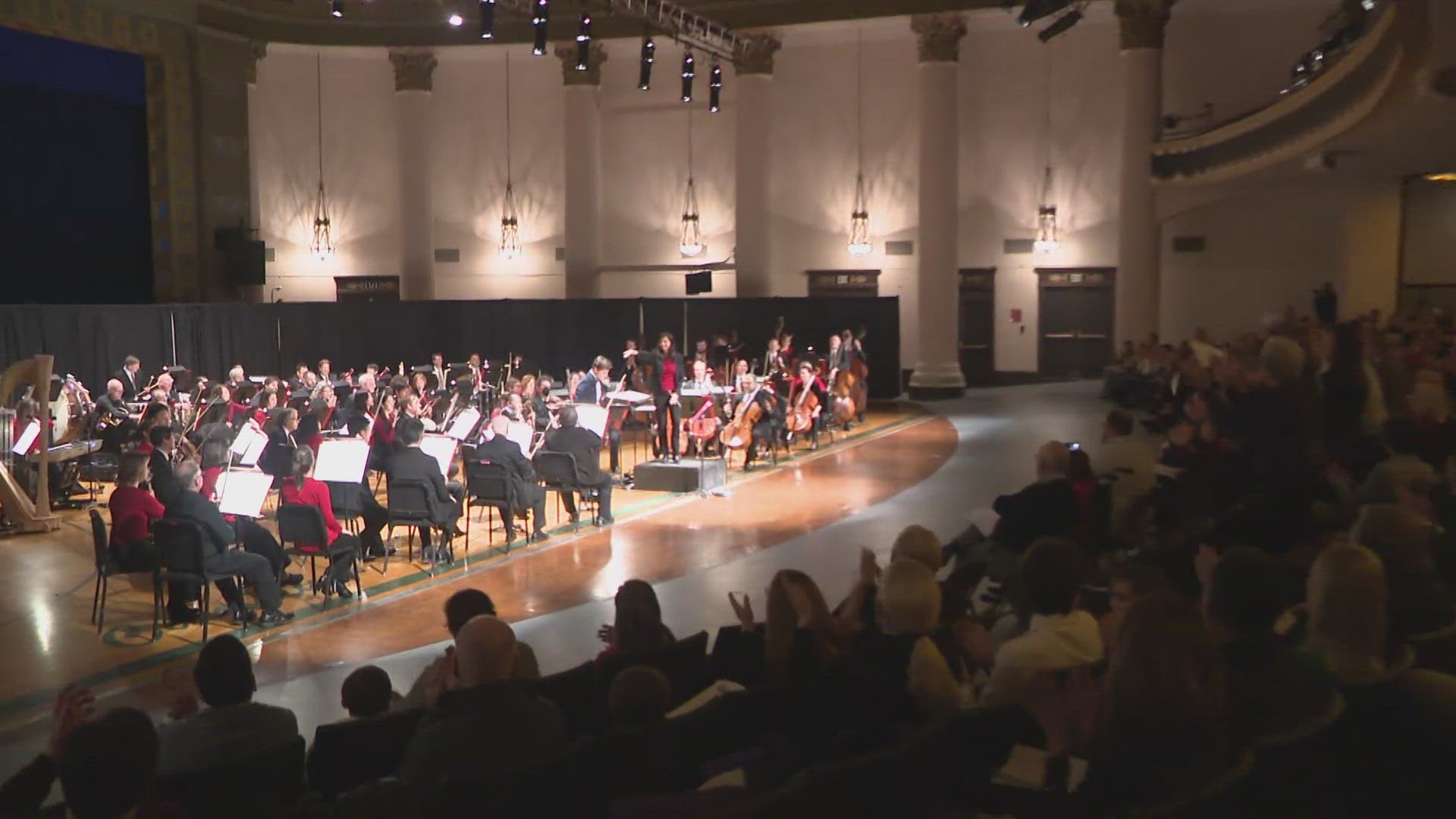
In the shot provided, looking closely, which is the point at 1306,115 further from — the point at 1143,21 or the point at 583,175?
the point at 583,175

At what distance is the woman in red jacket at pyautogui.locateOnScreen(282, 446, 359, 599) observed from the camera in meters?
8.93

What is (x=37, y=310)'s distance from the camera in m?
18.1

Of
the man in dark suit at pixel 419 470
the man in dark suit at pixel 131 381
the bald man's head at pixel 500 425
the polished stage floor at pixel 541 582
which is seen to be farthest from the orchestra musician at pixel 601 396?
the man in dark suit at pixel 131 381

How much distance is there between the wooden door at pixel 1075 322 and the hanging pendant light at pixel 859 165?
373cm

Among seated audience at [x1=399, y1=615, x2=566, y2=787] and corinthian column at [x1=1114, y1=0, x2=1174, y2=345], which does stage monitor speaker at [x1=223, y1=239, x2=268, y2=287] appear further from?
seated audience at [x1=399, y1=615, x2=566, y2=787]

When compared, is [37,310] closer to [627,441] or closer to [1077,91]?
[627,441]

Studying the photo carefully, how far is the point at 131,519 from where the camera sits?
341 inches

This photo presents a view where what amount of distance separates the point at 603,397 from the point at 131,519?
7242mm

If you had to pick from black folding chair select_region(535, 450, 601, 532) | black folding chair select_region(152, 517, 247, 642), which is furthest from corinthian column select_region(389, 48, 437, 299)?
black folding chair select_region(152, 517, 247, 642)

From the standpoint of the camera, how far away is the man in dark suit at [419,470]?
399 inches

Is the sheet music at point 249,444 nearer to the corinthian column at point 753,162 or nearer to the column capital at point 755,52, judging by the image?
the corinthian column at point 753,162

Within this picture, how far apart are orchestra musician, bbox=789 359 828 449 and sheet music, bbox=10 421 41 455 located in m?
9.17

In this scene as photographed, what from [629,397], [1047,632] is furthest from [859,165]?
[1047,632]

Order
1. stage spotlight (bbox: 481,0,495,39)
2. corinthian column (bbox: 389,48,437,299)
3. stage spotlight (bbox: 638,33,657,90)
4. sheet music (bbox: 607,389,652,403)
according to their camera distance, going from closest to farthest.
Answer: sheet music (bbox: 607,389,652,403), stage spotlight (bbox: 481,0,495,39), stage spotlight (bbox: 638,33,657,90), corinthian column (bbox: 389,48,437,299)
